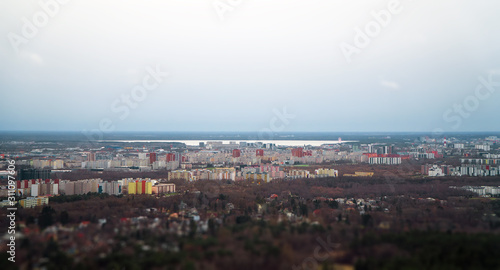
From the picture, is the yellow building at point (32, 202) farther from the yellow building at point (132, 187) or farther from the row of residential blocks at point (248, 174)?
the row of residential blocks at point (248, 174)

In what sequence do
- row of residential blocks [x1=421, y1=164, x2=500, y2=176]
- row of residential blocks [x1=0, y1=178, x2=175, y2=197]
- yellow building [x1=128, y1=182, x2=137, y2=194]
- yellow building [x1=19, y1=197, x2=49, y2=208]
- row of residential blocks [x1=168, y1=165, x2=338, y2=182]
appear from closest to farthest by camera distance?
yellow building [x1=19, y1=197, x2=49, y2=208] < row of residential blocks [x1=0, y1=178, x2=175, y2=197] < yellow building [x1=128, y1=182, x2=137, y2=194] < row of residential blocks [x1=421, y1=164, x2=500, y2=176] < row of residential blocks [x1=168, y1=165, x2=338, y2=182]

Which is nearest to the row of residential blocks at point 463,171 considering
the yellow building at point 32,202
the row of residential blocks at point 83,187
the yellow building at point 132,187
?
the row of residential blocks at point 83,187

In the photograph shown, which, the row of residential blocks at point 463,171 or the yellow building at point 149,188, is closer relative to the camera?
the yellow building at point 149,188

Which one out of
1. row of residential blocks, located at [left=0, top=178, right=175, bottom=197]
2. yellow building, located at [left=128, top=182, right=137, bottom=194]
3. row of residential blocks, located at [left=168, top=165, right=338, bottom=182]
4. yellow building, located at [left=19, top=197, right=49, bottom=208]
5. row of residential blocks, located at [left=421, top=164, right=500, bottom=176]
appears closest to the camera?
yellow building, located at [left=19, top=197, right=49, bottom=208]

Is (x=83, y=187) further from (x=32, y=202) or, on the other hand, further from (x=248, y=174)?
(x=248, y=174)

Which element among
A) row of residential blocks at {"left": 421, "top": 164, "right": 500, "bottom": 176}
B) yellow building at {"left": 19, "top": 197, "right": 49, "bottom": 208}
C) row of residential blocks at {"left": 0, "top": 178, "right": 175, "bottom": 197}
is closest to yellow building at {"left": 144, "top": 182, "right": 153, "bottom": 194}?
row of residential blocks at {"left": 0, "top": 178, "right": 175, "bottom": 197}

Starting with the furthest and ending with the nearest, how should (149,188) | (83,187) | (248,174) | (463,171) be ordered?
(248,174) < (463,171) < (149,188) < (83,187)

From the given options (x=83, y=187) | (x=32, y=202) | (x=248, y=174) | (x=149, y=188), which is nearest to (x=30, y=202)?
(x=32, y=202)

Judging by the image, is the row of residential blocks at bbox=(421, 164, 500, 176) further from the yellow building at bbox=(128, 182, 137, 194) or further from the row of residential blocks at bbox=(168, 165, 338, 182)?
the yellow building at bbox=(128, 182, 137, 194)

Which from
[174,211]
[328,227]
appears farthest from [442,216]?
[174,211]

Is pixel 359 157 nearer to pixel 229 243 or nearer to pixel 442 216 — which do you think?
pixel 442 216

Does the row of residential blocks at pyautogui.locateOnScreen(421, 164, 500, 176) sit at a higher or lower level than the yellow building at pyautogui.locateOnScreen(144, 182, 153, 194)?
higher

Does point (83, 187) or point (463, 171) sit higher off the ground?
point (463, 171)
